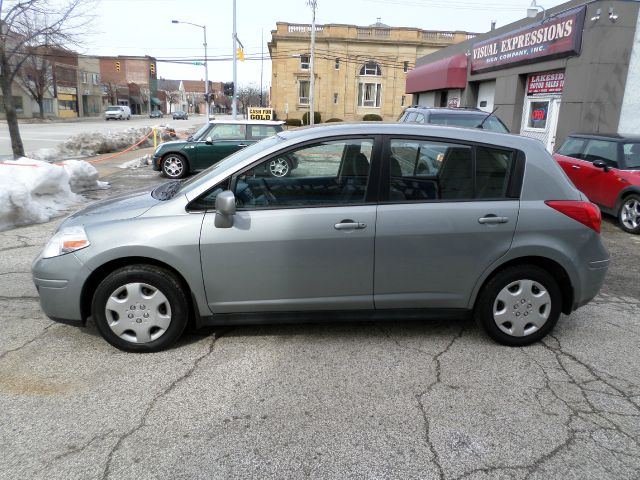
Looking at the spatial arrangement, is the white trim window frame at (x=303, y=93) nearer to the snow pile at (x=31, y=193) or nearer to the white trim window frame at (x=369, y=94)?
the white trim window frame at (x=369, y=94)

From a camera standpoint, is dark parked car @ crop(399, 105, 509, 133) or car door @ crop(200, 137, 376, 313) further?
dark parked car @ crop(399, 105, 509, 133)

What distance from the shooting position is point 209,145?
43.5 ft

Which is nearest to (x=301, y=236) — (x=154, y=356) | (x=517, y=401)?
(x=154, y=356)

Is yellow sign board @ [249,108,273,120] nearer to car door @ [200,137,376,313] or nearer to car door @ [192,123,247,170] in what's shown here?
car door @ [192,123,247,170]

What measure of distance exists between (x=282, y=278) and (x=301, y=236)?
342 millimetres

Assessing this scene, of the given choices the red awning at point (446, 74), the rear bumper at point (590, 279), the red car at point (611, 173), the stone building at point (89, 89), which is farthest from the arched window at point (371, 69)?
the rear bumper at point (590, 279)

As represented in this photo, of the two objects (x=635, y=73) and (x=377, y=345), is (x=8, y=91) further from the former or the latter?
(x=635, y=73)

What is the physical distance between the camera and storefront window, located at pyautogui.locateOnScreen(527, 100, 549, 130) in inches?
631

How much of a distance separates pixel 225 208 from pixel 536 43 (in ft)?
51.4

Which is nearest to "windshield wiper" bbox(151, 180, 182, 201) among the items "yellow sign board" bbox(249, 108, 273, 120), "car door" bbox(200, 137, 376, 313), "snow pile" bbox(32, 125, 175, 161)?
"car door" bbox(200, 137, 376, 313)

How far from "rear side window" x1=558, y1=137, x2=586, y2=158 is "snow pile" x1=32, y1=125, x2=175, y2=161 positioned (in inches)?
600

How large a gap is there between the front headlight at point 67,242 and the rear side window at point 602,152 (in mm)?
8411

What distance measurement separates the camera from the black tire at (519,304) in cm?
375

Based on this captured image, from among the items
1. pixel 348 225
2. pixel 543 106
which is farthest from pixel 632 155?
pixel 543 106
